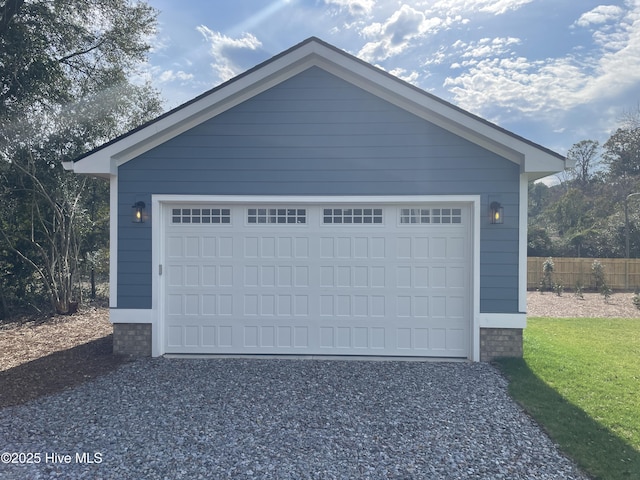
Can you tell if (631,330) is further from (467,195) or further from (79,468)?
(79,468)

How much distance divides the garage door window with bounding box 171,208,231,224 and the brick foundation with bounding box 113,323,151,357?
171cm

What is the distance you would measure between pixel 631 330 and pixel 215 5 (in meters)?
11.5

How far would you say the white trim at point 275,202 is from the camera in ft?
18.7

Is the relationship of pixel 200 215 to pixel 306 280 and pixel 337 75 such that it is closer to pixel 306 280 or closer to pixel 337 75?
pixel 306 280

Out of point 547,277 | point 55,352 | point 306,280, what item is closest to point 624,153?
point 547,277

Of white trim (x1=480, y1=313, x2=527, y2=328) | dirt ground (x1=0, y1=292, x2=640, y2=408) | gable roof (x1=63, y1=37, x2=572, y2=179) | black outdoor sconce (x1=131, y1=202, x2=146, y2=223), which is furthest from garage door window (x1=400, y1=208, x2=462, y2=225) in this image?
dirt ground (x1=0, y1=292, x2=640, y2=408)

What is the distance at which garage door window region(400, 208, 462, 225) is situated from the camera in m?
5.89

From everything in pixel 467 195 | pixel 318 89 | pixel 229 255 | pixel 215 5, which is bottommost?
pixel 229 255

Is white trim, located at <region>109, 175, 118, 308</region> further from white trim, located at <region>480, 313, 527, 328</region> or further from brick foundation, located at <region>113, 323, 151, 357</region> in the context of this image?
white trim, located at <region>480, 313, 527, 328</region>

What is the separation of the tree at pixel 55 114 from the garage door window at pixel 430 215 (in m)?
7.93

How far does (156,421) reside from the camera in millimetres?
3824

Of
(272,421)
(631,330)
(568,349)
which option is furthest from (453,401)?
(631,330)

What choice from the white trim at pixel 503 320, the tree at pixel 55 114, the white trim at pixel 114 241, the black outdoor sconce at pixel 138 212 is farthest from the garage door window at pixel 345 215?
the tree at pixel 55 114

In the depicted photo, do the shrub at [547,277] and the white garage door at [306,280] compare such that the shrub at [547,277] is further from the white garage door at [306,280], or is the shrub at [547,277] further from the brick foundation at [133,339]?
the brick foundation at [133,339]
